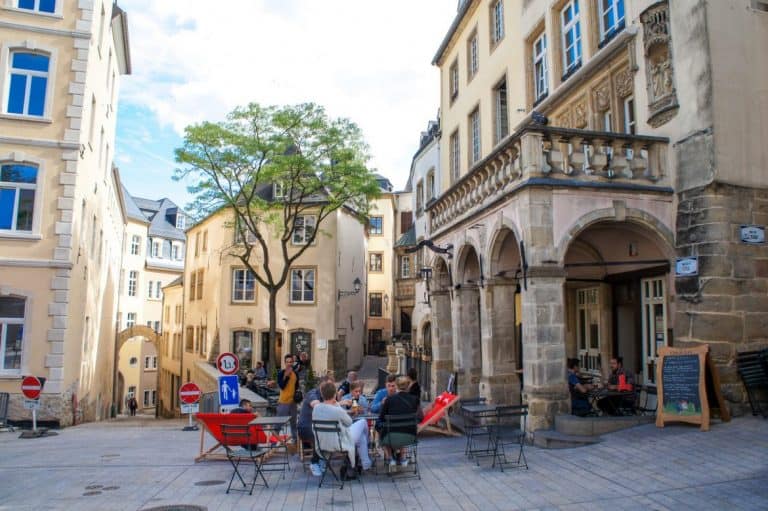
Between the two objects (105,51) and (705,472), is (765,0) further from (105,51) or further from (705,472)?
(105,51)

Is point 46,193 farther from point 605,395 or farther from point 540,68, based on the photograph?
point 605,395

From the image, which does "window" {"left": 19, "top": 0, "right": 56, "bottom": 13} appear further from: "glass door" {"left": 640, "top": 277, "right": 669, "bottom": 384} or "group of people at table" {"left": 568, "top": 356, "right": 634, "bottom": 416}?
"glass door" {"left": 640, "top": 277, "right": 669, "bottom": 384}

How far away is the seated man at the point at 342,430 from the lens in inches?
303

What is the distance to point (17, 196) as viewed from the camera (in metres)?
16.6

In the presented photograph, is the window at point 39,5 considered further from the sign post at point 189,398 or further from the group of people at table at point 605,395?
the group of people at table at point 605,395

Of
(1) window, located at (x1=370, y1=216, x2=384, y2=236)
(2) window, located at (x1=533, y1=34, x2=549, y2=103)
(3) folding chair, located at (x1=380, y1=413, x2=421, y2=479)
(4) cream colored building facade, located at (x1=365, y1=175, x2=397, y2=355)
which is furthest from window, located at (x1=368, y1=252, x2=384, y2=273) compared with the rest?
(3) folding chair, located at (x1=380, y1=413, x2=421, y2=479)

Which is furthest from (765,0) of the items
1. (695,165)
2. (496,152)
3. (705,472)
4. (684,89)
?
(705,472)

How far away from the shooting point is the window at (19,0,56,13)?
17.3 metres

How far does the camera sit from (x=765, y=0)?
1035 cm

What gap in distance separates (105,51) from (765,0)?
19.9 meters

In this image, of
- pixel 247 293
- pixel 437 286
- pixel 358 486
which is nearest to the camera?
pixel 358 486

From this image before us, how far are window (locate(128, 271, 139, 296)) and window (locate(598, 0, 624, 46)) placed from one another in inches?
1638

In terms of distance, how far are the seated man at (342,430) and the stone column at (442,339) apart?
331 inches

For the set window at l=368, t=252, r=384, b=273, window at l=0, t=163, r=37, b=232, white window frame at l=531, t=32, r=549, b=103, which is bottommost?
window at l=0, t=163, r=37, b=232
